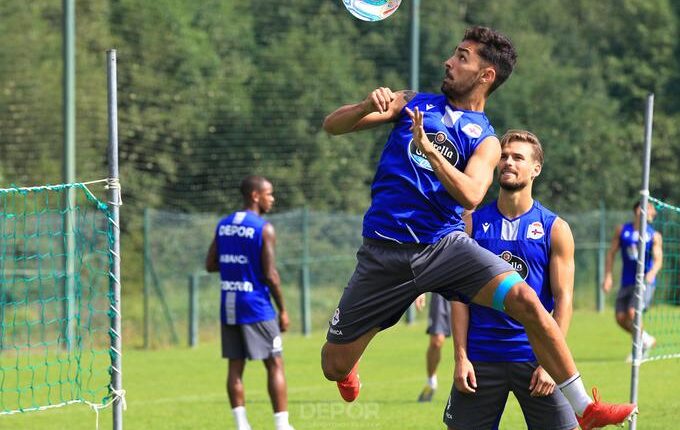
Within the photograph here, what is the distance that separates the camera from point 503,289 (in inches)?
234

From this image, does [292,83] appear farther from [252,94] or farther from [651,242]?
[651,242]

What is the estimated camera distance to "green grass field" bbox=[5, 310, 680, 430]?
425 inches

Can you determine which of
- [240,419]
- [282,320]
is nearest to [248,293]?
[282,320]

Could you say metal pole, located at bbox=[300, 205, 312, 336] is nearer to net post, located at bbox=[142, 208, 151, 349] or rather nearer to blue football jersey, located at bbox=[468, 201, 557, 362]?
net post, located at bbox=[142, 208, 151, 349]

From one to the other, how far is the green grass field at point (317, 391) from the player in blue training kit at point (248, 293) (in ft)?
2.75

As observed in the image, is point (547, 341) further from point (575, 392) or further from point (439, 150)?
point (439, 150)

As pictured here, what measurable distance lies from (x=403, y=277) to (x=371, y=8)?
1.58 meters

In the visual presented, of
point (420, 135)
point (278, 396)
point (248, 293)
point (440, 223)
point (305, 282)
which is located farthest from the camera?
point (305, 282)

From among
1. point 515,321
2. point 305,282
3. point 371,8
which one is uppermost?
point 371,8

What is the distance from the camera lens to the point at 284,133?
24.3 metres

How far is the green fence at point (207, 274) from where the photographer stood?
2034 cm

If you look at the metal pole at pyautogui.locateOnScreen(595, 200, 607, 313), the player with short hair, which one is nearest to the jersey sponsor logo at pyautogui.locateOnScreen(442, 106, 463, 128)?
the player with short hair

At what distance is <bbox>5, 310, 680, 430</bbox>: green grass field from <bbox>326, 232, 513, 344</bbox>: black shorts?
395 cm

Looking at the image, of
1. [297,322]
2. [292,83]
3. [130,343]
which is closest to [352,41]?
[292,83]
